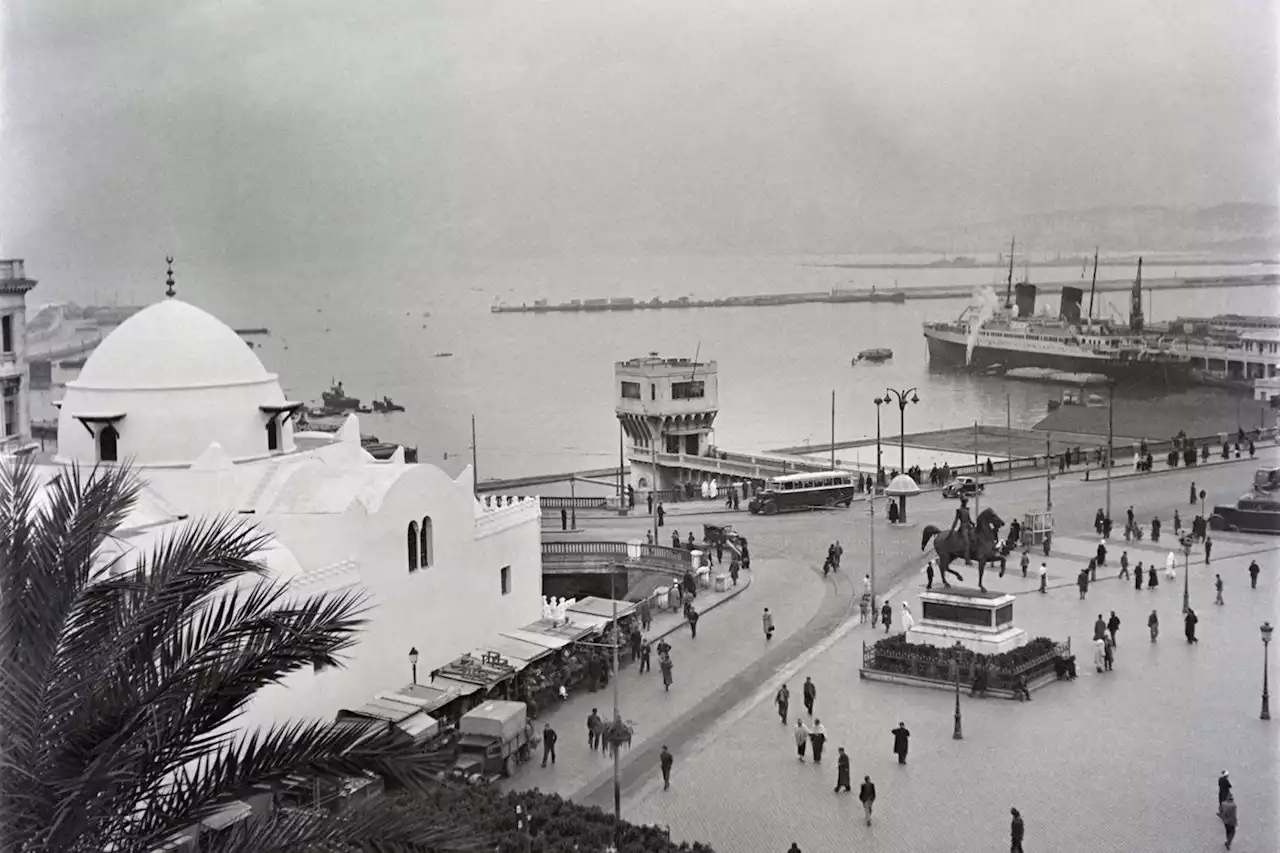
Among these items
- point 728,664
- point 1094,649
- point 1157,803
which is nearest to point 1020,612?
point 1094,649

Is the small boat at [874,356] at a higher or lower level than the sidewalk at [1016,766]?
higher

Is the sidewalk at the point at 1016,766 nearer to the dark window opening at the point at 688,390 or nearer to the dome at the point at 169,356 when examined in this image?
the dome at the point at 169,356

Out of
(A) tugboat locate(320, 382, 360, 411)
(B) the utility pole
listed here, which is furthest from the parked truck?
(A) tugboat locate(320, 382, 360, 411)

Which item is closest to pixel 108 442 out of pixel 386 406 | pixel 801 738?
pixel 801 738

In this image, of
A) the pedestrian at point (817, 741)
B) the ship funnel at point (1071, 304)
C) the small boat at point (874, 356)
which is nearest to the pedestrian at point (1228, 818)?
the pedestrian at point (817, 741)

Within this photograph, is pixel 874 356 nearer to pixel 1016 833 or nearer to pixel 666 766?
pixel 666 766

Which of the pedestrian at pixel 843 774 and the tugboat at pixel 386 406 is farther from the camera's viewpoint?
the tugboat at pixel 386 406

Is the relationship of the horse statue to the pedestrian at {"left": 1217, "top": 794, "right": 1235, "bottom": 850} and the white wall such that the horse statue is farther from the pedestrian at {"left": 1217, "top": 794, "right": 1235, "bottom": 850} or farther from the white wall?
the pedestrian at {"left": 1217, "top": 794, "right": 1235, "bottom": 850}

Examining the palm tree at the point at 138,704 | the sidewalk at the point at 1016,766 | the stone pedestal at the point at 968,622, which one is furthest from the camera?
the stone pedestal at the point at 968,622
